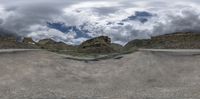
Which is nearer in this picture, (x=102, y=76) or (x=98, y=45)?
(x=102, y=76)

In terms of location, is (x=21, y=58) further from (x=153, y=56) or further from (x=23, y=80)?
(x=153, y=56)

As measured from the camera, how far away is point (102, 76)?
23.3 m

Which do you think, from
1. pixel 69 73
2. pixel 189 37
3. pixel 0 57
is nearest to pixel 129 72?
pixel 69 73

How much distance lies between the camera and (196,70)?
23.8m

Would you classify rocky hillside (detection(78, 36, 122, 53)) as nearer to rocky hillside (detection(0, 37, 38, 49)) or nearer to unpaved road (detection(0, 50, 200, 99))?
rocky hillside (detection(0, 37, 38, 49))

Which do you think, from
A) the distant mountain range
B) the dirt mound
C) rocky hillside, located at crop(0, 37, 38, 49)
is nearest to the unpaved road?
rocky hillside, located at crop(0, 37, 38, 49)

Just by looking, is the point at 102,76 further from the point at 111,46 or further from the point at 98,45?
the point at 111,46

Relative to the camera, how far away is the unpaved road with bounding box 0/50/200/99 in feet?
64.4

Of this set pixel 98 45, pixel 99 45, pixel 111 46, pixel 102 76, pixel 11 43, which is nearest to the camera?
pixel 102 76

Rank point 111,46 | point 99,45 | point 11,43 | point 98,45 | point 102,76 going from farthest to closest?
point 111,46 → point 98,45 → point 99,45 → point 11,43 → point 102,76

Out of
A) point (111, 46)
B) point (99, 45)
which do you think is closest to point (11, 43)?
point (99, 45)

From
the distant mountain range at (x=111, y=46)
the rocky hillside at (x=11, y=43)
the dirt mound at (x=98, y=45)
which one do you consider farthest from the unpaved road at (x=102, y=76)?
the dirt mound at (x=98, y=45)

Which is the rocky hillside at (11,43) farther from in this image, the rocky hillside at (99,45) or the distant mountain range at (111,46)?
the rocky hillside at (99,45)

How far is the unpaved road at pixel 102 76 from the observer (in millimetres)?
19641
